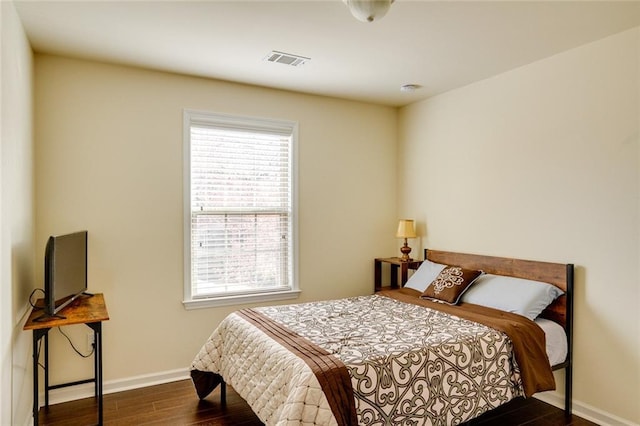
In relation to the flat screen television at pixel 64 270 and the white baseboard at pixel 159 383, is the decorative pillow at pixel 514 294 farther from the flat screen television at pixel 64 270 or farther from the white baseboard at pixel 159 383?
the flat screen television at pixel 64 270

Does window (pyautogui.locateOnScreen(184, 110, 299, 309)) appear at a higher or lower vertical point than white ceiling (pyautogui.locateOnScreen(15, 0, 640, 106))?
lower

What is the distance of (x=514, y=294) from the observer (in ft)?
10.1

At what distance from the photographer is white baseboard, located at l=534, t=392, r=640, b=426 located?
2.79m

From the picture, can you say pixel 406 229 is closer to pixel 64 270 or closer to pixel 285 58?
pixel 285 58

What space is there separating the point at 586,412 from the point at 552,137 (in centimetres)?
200

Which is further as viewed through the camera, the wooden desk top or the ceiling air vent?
the ceiling air vent

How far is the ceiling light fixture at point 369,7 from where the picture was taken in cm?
181

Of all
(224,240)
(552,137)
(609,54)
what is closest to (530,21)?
(609,54)

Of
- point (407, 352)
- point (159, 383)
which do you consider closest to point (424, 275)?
point (407, 352)

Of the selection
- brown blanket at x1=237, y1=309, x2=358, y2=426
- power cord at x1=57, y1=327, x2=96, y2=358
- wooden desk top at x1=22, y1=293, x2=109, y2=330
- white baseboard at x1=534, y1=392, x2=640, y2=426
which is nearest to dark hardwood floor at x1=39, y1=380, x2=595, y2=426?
→ white baseboard at x1=534, y1=392, x2=640, y2=426

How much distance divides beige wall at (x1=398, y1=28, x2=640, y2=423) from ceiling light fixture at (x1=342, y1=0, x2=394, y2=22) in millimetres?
1916

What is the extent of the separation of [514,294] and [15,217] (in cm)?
327

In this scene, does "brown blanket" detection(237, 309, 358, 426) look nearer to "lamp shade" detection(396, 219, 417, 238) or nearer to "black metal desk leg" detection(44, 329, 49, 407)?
"black metal desk leg" detection(44, 329, 49, 407)

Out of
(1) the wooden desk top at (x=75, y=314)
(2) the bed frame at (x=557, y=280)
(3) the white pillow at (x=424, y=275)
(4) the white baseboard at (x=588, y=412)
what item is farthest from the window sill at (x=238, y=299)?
(4) the white baseboard at (x=588, y=412)
